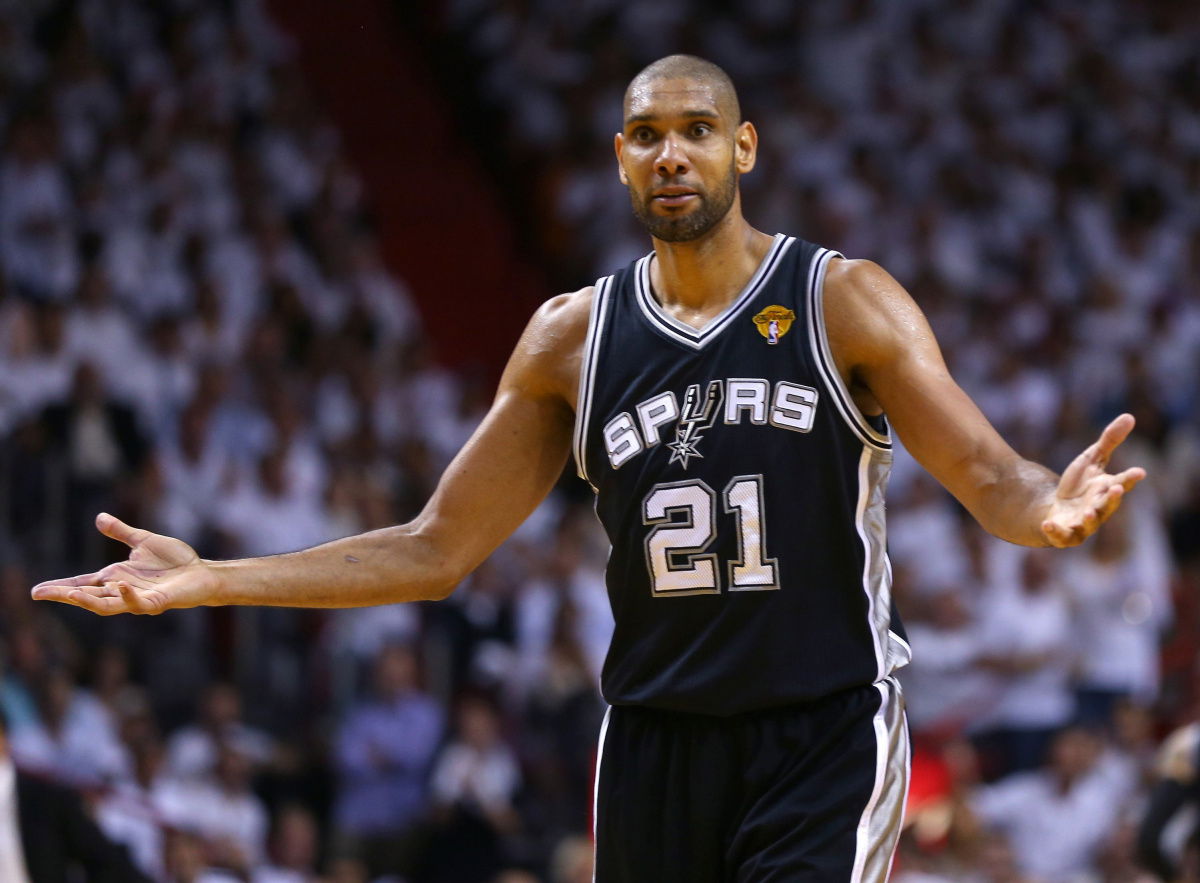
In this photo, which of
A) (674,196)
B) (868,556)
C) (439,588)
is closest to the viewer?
(868,556)

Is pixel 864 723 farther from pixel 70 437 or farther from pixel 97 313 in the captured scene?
pixel 97 313

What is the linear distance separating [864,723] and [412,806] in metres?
6.83

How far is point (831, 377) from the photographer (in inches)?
175

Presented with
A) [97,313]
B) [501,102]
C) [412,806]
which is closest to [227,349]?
[97,313]

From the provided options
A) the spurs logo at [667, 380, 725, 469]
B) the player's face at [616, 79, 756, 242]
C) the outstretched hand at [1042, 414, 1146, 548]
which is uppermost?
the player's face at [616, 79, 756, 242]

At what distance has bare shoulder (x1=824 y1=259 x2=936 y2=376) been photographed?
14.5ft

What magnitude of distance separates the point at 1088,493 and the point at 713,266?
1.26 metres

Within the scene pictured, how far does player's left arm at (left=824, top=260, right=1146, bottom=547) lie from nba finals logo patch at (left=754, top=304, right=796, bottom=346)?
4.0 inches

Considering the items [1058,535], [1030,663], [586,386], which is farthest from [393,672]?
[1058,535]

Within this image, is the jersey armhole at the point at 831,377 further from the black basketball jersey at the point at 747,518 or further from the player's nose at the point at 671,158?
the player's nose at the point at 671,158

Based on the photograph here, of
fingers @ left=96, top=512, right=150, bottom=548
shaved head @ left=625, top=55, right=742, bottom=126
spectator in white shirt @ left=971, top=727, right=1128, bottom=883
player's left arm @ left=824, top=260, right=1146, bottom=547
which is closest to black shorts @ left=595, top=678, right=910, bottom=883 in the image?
player's left arm @ left=824, top=260, right=1146, bottom=547

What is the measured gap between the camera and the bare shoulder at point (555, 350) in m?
4.83

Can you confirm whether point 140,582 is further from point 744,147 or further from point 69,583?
point 744,147

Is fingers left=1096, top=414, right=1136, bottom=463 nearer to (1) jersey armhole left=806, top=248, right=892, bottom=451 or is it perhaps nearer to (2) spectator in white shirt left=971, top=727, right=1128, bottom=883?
(1) jersey armhole left=806, top=248, right=892, bottom=451
